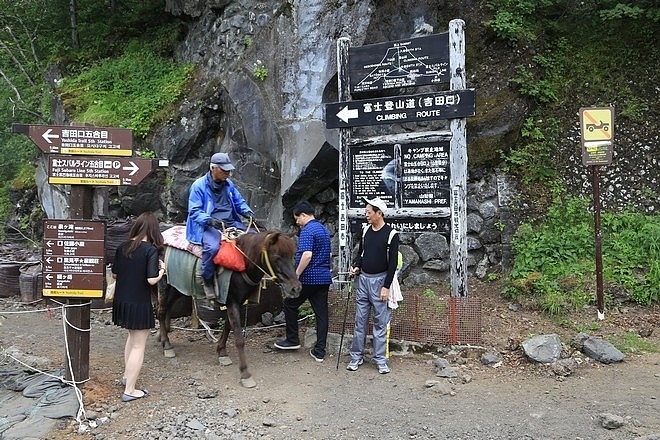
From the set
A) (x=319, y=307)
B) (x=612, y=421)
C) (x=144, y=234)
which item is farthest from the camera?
(x=319, y=307)

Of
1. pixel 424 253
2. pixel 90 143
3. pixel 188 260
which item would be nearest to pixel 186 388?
pixel 188 260

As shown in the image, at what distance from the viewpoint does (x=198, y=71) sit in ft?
44.5

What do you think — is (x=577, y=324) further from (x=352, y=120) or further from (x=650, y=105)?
(x=650, y=105)

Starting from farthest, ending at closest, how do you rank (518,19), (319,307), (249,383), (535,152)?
(518,19) → (535,152) → (319,307) → (249,383)

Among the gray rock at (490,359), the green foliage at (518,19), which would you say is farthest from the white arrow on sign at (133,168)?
the green foliage at (518,19)

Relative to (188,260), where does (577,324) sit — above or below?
below

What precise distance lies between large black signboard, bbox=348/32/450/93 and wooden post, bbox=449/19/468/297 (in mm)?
147

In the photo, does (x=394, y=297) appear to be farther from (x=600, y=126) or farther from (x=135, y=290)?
(x=600, y=126)

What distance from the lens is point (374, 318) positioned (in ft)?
22.9

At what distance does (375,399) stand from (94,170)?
4072 millimetres

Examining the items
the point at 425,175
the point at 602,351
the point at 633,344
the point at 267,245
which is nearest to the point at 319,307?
the point at 267,245

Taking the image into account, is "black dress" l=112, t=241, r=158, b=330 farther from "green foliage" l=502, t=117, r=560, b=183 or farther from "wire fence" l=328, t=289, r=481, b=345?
"green foliage" l=502, t=117, r=560, b=183

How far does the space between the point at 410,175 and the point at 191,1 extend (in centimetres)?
915

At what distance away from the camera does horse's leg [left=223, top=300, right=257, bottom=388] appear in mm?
6634
